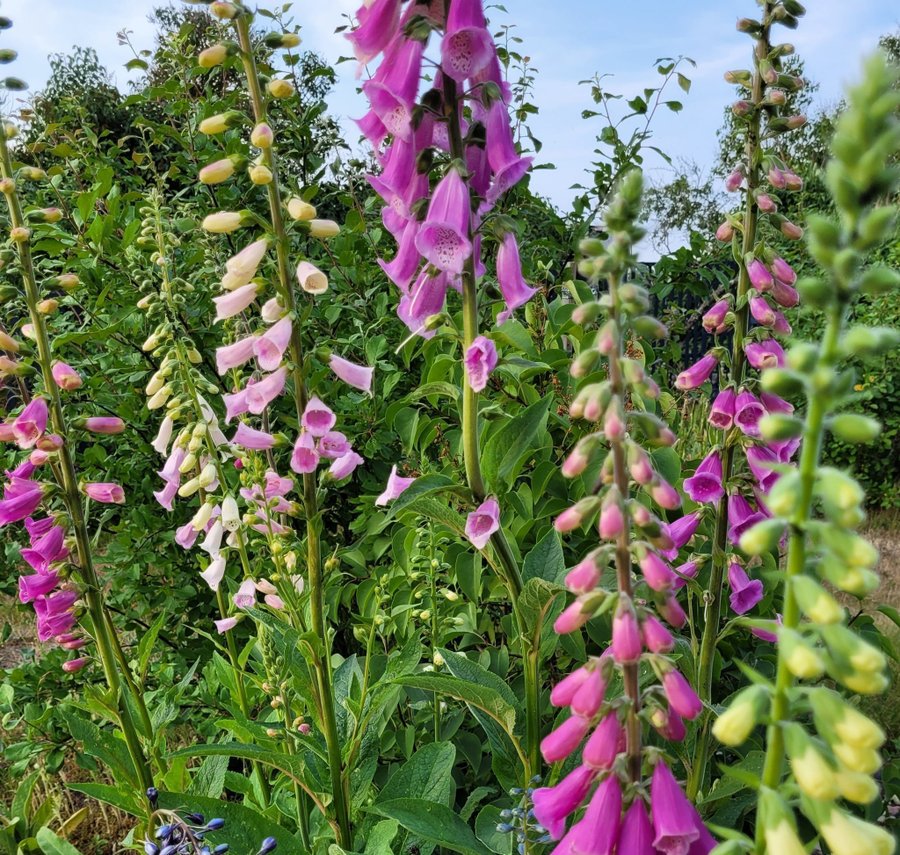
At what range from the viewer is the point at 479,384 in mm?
1471

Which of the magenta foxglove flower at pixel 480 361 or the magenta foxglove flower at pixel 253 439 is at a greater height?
the magenta foxglove flower at pixel 480 361

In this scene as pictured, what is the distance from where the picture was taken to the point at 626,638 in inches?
36.6

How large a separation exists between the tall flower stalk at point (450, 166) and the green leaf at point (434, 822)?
19 centimetres

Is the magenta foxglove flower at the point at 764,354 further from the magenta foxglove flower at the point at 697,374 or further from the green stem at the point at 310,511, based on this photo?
the green stem at the point at 310,511

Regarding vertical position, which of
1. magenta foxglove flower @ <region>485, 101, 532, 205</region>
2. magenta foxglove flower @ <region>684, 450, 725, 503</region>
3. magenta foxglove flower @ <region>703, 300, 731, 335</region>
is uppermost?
magenta foxglove flower @ <region>485, 101, 532, 205</region>

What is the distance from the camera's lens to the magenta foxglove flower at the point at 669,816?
97cm

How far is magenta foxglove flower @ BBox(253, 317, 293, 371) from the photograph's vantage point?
1574 millimetres

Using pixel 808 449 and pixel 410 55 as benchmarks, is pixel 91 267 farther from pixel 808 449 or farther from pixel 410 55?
pixel 808 449

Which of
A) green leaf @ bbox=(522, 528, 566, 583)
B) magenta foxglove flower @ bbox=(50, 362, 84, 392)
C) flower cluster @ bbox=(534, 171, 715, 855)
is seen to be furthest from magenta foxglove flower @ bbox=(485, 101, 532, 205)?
magenta foxglove flower @ bbox=(50, 362, 84, 392)

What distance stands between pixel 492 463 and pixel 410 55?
806 mm

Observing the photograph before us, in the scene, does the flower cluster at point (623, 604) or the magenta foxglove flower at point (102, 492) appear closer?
the flower cluster at point (623, 604)

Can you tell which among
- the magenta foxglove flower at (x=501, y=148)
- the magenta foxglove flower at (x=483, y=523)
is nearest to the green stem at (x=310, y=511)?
the magenta foxglove flower at (x=483, y=523)

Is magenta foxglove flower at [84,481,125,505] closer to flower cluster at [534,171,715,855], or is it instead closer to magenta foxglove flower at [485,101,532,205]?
magenta foxglove flower at [485,101,532,205]

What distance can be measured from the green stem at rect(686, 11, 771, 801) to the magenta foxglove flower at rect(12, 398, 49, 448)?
64.8 inches
